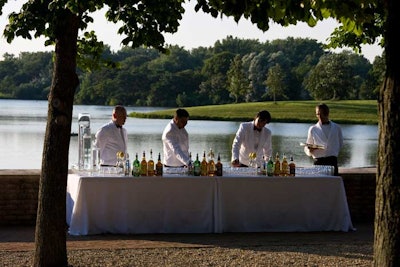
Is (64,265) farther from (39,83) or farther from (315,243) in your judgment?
A: (39,83)

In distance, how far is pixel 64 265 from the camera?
281 inches

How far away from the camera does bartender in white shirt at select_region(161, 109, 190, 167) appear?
396 inches

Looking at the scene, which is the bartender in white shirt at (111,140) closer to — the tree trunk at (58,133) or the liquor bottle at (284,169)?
the liquor bottle at (284,169)

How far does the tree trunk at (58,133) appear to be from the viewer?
686 cm

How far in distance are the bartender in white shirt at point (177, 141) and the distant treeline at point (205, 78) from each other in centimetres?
7968

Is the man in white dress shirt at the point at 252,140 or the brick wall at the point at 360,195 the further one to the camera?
the brick wall at the point at 360,195

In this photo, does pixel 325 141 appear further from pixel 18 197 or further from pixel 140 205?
pixel 18 197

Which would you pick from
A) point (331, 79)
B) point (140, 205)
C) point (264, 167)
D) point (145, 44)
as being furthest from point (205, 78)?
point (145, 44)

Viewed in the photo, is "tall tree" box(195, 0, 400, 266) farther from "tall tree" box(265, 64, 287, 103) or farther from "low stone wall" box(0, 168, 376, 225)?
"tall tree" box(265, 64, 287, 103)

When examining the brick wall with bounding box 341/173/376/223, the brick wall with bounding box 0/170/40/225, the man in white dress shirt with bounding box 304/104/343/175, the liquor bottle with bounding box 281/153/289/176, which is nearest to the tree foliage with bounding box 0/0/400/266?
the brick wall with bounding box 0/170/40/225

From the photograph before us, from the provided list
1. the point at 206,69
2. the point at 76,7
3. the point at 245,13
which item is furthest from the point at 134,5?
the point at 206,69

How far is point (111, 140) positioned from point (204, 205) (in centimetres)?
148

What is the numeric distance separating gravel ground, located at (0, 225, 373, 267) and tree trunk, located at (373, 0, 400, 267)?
266cm

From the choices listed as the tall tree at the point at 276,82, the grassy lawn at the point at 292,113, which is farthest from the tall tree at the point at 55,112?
the tall tree at the point at 276,82
